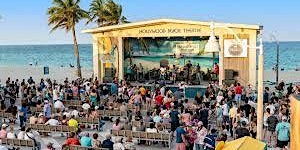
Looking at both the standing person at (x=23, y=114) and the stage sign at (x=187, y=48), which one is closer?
the standing person at (x=23, y=114)

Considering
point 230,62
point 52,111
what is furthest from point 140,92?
point 230,62

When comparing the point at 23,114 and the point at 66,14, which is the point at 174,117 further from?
the point at 66,14

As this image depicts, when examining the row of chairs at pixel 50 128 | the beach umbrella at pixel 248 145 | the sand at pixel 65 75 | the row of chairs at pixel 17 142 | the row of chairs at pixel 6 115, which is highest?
the sand at pixel 65 75

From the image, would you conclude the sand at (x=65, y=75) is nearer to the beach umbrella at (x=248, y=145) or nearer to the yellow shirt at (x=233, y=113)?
the yellow shirt at (x=233, y=113)

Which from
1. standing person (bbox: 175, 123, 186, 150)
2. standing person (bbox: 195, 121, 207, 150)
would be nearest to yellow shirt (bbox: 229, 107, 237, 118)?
standing person (bbox: 195, 121, 207, 150)

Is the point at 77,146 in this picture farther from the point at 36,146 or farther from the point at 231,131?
the point at 231,131

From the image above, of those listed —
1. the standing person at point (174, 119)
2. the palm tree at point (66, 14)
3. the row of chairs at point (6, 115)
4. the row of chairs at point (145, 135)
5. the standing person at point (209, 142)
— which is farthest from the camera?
the palm tree at point (66, 14)

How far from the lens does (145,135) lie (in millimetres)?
17031

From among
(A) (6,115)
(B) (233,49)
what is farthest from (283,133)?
(B) (233,49)

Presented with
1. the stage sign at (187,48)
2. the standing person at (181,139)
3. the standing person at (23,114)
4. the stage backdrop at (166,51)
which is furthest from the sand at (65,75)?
the standing person at (181,139)

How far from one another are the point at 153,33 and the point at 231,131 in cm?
1772

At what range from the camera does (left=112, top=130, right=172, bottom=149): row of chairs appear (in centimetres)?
1675

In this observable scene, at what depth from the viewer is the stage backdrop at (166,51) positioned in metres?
37.4

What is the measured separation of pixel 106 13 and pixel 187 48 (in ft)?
53.7
